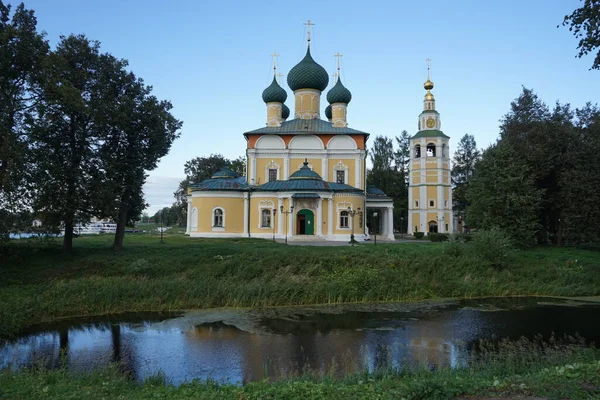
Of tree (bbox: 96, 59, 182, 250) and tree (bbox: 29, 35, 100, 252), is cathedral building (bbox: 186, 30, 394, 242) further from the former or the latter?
tree (bbox: 29, 35, 100, 252)

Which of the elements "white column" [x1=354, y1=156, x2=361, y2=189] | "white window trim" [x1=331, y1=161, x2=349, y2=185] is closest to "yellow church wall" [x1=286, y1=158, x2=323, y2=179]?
"white window trim" [x1=331, y1=161, x2=349, y2=185]

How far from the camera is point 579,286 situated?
752 inches

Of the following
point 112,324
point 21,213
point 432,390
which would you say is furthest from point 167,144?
point 432,390

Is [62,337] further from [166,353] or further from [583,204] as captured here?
[583,204]

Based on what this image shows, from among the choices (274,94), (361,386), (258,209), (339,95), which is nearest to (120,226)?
(258,209)

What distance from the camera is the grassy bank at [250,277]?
15609mm

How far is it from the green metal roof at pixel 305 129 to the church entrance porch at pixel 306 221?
7.17 metres

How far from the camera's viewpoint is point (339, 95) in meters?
38.9

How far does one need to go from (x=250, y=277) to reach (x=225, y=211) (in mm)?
15088

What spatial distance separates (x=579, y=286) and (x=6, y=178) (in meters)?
21.8

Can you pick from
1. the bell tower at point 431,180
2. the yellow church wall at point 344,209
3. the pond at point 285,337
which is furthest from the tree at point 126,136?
the bell tower at point 431,180

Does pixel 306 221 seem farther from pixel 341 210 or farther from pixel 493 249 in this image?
pixel 493 249

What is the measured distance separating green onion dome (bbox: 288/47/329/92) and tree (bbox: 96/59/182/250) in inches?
717

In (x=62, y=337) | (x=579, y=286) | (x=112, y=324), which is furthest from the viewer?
(x=579, y=286)
